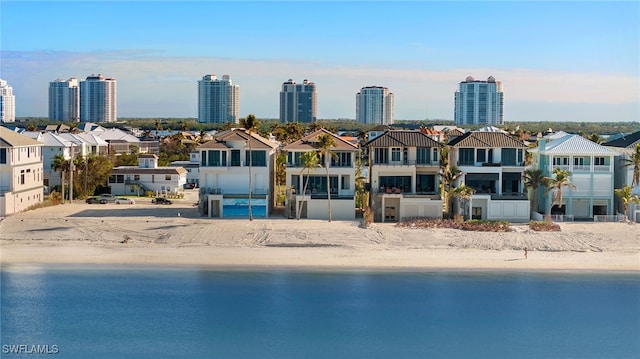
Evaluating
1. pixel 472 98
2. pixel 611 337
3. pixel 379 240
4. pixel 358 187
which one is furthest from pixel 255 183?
pixel 472 98

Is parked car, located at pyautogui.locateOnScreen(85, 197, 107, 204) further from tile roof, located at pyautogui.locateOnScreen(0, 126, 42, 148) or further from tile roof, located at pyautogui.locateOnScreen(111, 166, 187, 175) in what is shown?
tile roof, located at pyautogui.locateOnScreen(111, 166, 187, 175)

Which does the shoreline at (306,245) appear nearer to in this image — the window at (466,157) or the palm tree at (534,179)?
the palm tree at (534,179)

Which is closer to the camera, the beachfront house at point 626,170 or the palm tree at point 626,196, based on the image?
the palm tree at point 626,196

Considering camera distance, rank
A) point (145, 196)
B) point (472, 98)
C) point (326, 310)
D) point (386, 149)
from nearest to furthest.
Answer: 1. point (326, 310)
2. point (386, 149)
3. point (145, 196)
4. point (472, 98)

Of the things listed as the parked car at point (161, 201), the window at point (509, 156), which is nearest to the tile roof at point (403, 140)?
the window at point (509, 156)

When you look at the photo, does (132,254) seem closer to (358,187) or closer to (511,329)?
(358,187)
